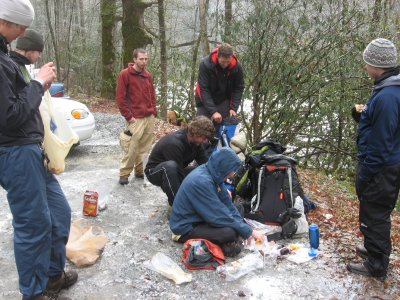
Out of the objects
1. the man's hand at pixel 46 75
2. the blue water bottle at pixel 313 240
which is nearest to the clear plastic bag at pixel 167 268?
the blue water bottle at pixel 313 240

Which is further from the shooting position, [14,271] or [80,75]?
[80,75]

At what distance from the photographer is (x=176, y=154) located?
4.84 m

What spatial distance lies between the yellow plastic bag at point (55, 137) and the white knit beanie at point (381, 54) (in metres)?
2.74

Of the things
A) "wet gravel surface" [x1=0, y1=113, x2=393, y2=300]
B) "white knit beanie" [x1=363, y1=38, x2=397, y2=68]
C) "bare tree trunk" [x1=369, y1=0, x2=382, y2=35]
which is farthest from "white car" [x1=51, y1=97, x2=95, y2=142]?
"bare tree trunk" [x1=369, y1=0, x2=382, y2=35]

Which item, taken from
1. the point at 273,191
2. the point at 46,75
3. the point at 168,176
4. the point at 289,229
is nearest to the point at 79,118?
the point at 168,176

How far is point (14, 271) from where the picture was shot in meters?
3.81

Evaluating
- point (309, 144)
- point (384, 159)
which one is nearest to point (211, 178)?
point (384, 159)

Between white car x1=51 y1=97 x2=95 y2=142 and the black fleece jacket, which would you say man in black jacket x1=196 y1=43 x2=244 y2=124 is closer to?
white car x1=51 y1=97 x2=95 y2=142

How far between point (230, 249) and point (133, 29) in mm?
10339

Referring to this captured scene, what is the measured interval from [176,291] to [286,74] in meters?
5.74

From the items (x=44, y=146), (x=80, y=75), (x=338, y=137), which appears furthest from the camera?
(x=80, y=75)

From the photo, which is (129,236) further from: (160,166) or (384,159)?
(384,159)

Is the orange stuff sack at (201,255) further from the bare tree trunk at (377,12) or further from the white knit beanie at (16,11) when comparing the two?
the bare tree trunk at (377,12)

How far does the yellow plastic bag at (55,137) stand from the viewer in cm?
311
